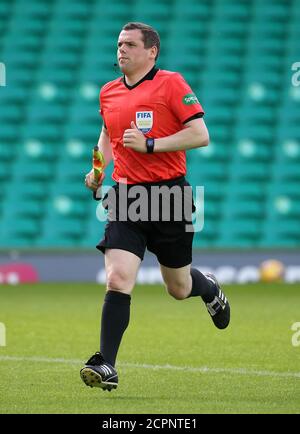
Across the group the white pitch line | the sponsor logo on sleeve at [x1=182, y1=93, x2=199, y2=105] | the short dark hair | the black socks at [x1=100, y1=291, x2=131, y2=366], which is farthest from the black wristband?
the white pitch line

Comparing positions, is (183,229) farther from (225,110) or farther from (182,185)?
(225,110)

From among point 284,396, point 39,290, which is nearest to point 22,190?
point 39,290

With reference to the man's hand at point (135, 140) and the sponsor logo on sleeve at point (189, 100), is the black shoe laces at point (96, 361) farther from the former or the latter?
the sponsor logo on sleeve at point (189, 100)

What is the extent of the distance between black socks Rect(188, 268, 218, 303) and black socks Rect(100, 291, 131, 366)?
1.04 metres

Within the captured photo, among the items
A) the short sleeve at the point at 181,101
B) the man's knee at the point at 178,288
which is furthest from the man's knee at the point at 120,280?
the short sleeve at the point at 181,101

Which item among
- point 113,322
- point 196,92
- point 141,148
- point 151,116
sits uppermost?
point 196,92

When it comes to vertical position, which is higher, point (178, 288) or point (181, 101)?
point (181, 101)

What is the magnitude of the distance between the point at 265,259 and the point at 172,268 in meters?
8.22

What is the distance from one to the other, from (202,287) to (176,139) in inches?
52.3

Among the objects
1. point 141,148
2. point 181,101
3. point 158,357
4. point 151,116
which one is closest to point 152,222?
point 141,148

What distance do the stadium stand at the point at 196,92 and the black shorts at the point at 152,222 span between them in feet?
28.6

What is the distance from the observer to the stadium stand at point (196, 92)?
53.1 ft

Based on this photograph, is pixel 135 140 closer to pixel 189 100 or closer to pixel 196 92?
pixel 189 100

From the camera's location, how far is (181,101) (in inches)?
243
